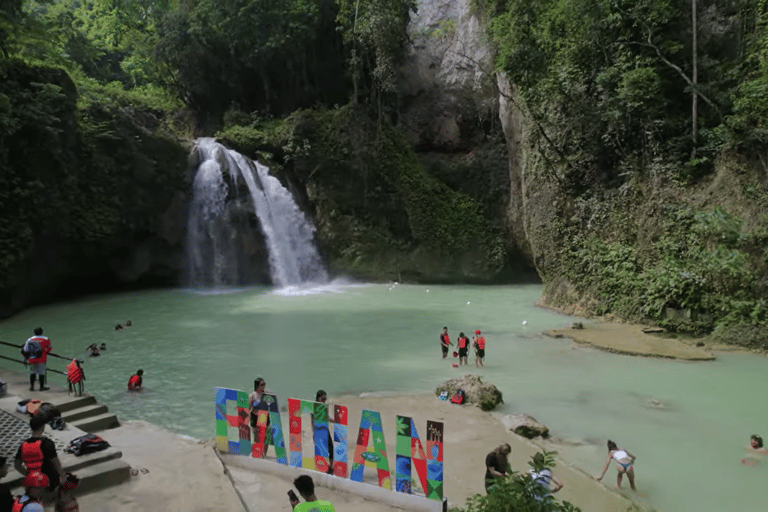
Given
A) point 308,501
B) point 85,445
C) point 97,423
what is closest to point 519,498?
point 308,501

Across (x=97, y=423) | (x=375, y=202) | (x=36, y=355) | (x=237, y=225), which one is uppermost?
(x=375, y=202)

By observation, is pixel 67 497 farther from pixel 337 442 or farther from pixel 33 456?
pixel 337 442

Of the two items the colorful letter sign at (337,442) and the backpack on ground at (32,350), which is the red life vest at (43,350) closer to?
the backpack on ground at (32,350)

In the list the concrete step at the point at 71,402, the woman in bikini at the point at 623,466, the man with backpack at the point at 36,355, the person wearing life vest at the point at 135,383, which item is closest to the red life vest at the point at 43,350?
the man with backpack at the point at 36,355

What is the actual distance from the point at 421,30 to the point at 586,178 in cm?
1825

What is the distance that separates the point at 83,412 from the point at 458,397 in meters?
6.69

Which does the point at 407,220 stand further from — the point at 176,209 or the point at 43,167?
the point at 43,167

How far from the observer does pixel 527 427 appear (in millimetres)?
9133

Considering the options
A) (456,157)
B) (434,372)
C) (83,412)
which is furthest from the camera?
(456,157)

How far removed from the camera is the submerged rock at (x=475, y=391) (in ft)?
34.7

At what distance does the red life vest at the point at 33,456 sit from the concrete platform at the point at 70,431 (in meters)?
0.78

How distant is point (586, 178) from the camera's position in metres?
20.3

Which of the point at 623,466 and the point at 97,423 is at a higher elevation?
the point at 97,423

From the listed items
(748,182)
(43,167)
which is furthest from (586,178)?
(43,167)
